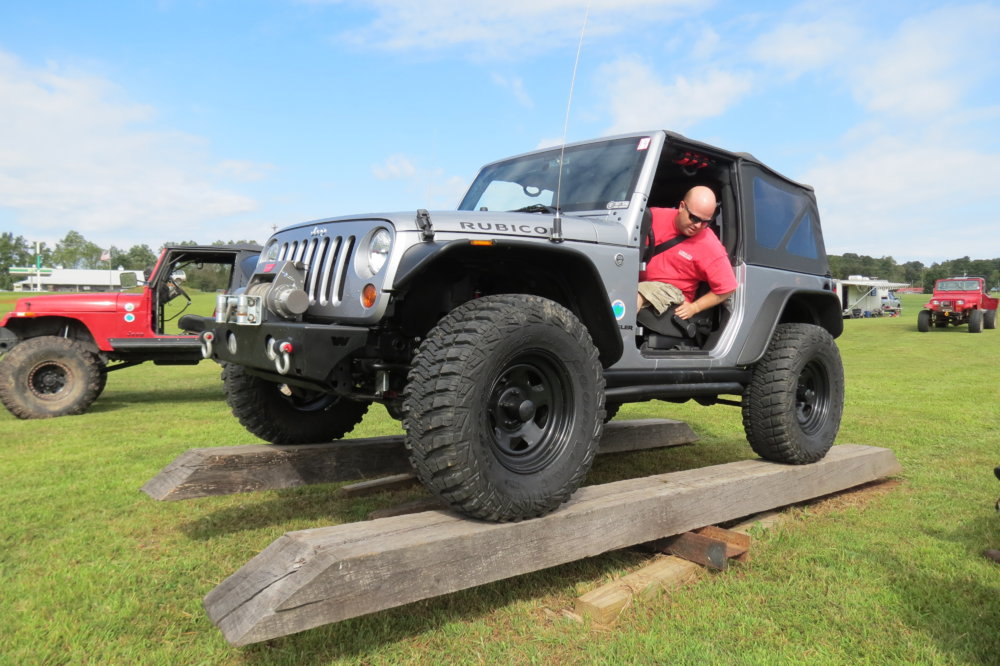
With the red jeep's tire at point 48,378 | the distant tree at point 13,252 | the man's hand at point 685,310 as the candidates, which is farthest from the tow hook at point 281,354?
the distant tree at point 13,252

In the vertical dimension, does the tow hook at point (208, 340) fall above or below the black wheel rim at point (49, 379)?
above

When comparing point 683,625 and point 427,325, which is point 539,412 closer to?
point 427,325

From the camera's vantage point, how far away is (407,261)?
2.61 m

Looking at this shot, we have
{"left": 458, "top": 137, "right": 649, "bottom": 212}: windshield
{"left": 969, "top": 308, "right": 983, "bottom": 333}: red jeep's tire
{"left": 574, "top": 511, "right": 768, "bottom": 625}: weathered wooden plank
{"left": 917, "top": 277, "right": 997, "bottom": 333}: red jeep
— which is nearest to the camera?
{"left": 574, "top": 511, "right": 768, "bottom": 625}: weathered wooden plank

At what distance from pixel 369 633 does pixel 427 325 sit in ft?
4.40

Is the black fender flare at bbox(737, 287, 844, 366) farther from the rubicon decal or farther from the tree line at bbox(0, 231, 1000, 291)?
the tree line at bbox(0, 231, 1000, 291)

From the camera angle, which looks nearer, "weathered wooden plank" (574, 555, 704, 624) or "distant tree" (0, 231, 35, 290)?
"weathered wooden plank" (574, 555, 704, 624)

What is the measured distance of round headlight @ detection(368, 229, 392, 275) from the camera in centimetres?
279

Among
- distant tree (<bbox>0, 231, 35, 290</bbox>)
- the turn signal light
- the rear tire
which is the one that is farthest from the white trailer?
distant tree (<bbox>0, 231, 35, 290</bbox>)

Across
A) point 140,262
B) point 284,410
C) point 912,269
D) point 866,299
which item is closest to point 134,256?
point 140,262

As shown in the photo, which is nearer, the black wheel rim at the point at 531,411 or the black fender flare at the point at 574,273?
the black fender flare at the point at 574,273

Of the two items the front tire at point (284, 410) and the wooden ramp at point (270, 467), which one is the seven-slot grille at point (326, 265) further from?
the wooden ramp at point (270, 467)

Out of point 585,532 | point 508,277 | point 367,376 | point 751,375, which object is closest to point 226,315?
point 367,376

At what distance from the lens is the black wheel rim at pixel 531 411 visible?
→ 9.39 ft
